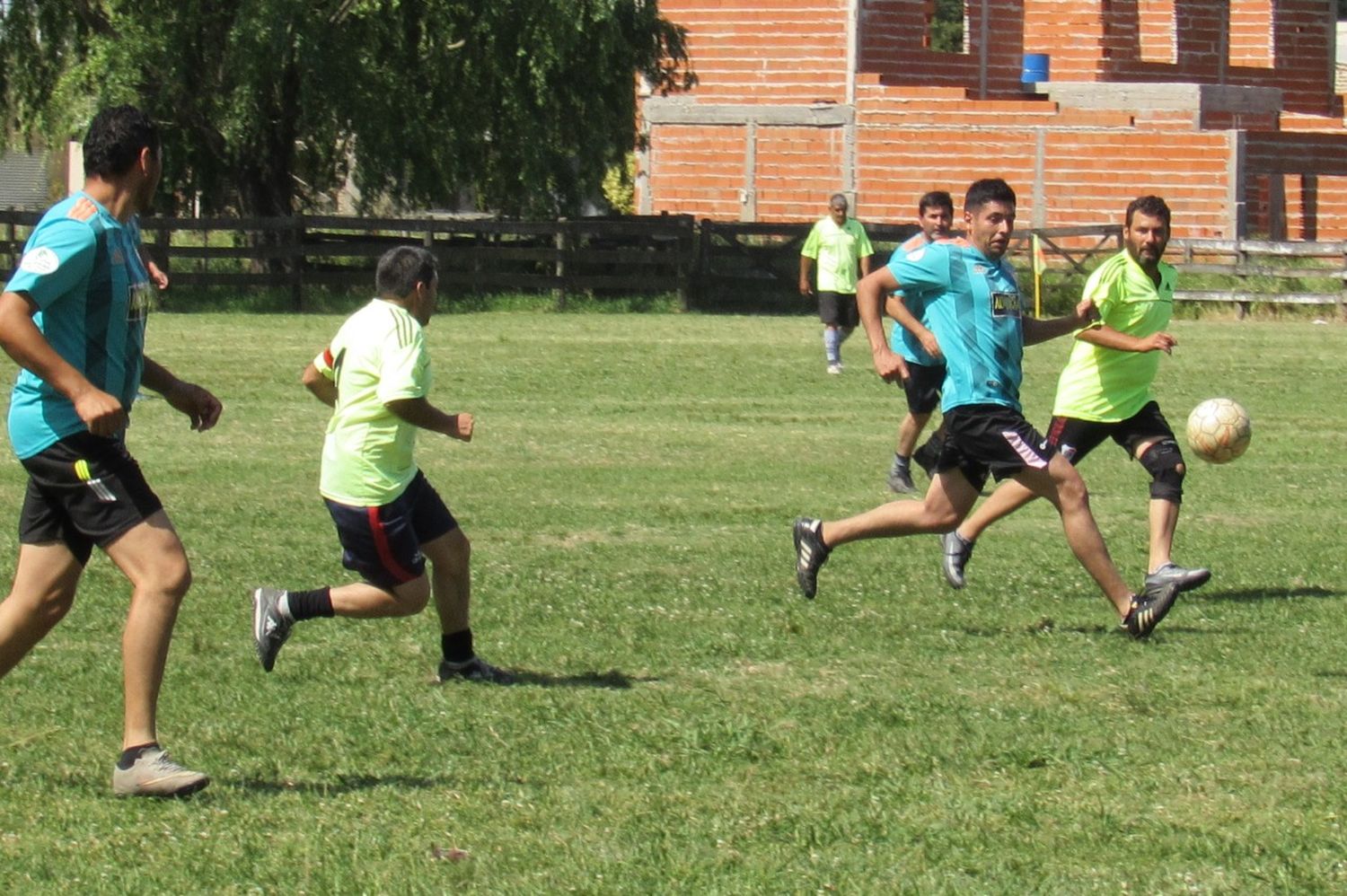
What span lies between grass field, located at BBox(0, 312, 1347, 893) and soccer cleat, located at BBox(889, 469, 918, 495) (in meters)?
0.29

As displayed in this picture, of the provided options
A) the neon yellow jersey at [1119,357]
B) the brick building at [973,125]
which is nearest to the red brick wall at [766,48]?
the brick building at [973,125]

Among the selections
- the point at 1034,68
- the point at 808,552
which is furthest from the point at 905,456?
the point at 1034,68

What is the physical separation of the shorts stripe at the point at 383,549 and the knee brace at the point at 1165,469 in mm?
3617

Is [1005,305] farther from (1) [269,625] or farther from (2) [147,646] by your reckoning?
(2) [147,646]

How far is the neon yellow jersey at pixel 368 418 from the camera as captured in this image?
6871 millimetres

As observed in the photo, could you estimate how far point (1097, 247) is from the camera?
3209cm

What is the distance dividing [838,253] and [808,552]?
11.6 m

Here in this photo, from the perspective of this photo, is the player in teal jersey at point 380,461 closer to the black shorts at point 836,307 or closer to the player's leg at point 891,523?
the player's leg at point 891,523

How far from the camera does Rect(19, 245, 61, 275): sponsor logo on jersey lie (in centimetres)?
543

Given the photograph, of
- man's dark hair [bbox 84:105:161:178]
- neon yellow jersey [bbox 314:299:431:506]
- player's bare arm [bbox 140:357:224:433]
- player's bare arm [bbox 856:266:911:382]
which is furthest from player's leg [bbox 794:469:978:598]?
man's dark hair [bbox 84:105:161:178]

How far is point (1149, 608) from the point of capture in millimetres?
7969

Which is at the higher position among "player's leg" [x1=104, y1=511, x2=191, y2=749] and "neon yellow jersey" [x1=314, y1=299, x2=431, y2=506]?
"neon yellow jersey" [x1=314, y1=299, x2=431, y2=506]

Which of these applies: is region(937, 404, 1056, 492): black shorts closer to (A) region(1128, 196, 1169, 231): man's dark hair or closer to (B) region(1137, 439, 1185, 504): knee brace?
(B) region(1137, 439, 1185, 504): knee brace

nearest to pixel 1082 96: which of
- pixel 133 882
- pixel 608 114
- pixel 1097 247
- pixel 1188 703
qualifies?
pixel 1097 247
